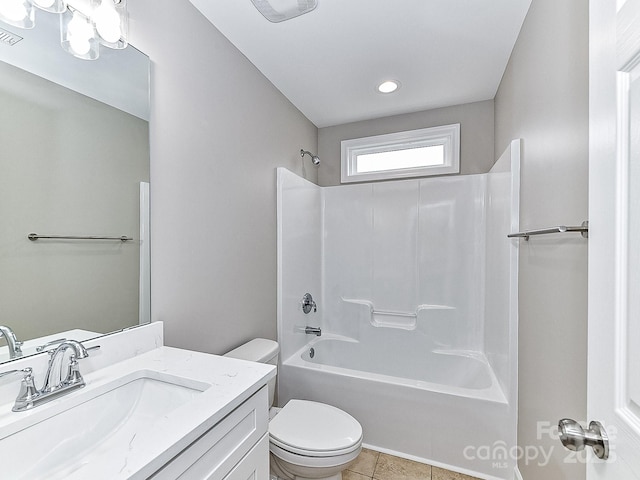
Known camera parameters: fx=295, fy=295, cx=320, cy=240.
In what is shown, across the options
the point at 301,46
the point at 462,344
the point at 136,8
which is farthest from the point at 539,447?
the point at 136,8

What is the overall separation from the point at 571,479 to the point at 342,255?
2.09 meters

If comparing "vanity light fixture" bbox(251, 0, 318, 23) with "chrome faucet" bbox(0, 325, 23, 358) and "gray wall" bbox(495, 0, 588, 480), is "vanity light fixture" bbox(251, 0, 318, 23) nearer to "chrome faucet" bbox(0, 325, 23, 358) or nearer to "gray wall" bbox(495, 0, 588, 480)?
"gray wall" bbox(495, 0, 588, 480)

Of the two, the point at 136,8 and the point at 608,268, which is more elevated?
the point at 136,8

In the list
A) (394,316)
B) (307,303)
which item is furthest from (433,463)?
(307,303)

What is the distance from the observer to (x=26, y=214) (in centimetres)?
89

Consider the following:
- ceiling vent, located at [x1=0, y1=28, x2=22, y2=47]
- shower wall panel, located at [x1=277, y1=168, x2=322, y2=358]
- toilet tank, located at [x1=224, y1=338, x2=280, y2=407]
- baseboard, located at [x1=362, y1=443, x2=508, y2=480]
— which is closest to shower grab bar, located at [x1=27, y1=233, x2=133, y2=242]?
ceiling vent, located at [x1=0, y1=28, x2=22, y2=47]

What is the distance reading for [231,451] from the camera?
84cm

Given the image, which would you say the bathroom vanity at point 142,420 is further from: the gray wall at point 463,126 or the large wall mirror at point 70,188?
the gray wall at point 463,126

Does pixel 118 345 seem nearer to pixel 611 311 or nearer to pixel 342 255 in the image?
pixel 611 311

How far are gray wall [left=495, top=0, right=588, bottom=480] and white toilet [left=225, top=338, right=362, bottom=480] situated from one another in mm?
838

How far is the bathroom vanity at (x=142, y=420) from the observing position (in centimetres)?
66

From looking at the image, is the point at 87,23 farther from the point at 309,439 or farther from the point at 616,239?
the point at 309,439

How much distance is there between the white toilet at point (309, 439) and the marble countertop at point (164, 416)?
60cm

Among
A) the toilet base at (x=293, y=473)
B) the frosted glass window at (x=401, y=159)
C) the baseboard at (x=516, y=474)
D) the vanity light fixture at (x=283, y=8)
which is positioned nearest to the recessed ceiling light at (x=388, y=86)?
the frosted glass window at (x=401, y=159)
